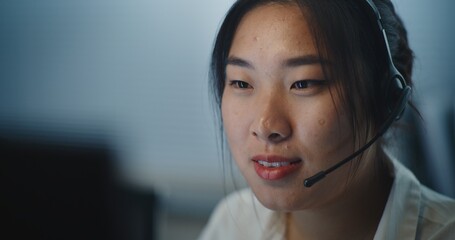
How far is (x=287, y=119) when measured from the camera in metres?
0.61


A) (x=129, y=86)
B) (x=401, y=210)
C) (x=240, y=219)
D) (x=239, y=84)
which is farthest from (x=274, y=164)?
(x=129, y=86)

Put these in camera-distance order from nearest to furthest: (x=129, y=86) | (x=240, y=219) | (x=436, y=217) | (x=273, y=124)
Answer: (x=273, y=124) → (x=436, y=217) → (x=240, y=219) → (x=129, y=86)

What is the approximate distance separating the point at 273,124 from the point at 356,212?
0.74 ft

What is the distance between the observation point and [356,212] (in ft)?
→ 2.45

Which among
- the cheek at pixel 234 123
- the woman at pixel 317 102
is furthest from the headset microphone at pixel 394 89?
the cheek at pixel 234 123

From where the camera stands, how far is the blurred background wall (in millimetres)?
1195

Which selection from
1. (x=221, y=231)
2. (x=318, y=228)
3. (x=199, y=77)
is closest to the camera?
(x=318, y=228)

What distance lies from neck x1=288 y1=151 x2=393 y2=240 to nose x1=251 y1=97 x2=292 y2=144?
0.16 meters

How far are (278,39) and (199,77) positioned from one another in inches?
24.5

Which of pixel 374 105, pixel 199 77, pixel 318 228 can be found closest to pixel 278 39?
pixel 374 105

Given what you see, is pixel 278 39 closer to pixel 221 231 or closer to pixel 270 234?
pixel 270 234

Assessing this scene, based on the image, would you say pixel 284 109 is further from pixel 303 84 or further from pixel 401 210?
pixel 401 210

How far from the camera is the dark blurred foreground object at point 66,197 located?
79 cm

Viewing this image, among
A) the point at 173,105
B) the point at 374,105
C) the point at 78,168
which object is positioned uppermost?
the point at 374,105
